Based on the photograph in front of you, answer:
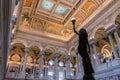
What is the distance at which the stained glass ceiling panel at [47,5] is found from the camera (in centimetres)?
1387

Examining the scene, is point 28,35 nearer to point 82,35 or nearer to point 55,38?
point 55,38

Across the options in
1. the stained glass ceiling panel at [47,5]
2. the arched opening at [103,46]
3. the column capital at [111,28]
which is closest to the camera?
the column capital at [111,28]

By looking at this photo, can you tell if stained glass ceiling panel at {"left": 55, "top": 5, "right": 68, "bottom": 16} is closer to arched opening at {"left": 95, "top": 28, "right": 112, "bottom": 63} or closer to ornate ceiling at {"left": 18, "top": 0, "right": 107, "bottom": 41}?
ornate ceiling at {"left": 18, "top": 0, "right": 107, "bottom": 41}

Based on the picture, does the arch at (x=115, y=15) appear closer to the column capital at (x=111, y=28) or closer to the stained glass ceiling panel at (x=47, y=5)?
the column capital at (x=111, y=28)

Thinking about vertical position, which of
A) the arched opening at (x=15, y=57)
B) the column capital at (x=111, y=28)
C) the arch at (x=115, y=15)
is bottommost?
the arched opening at (x=15, y=57)

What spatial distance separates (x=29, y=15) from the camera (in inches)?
610

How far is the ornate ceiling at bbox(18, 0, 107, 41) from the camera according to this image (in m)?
13.9

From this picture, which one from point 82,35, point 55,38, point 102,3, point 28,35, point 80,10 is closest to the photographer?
point 82,35

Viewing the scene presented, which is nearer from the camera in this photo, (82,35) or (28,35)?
(82,35)

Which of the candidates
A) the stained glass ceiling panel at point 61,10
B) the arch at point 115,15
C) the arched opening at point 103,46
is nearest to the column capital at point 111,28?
the arch at point 115,15

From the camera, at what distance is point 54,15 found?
15945 mm

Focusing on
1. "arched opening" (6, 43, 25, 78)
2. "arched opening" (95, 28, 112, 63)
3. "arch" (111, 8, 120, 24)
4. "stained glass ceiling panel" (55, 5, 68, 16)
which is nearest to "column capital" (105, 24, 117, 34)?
"arch" (111, 8, 120, 24)

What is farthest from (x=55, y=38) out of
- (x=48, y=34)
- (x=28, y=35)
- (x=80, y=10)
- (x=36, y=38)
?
(x=80, y=10)

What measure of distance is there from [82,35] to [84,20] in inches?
485
